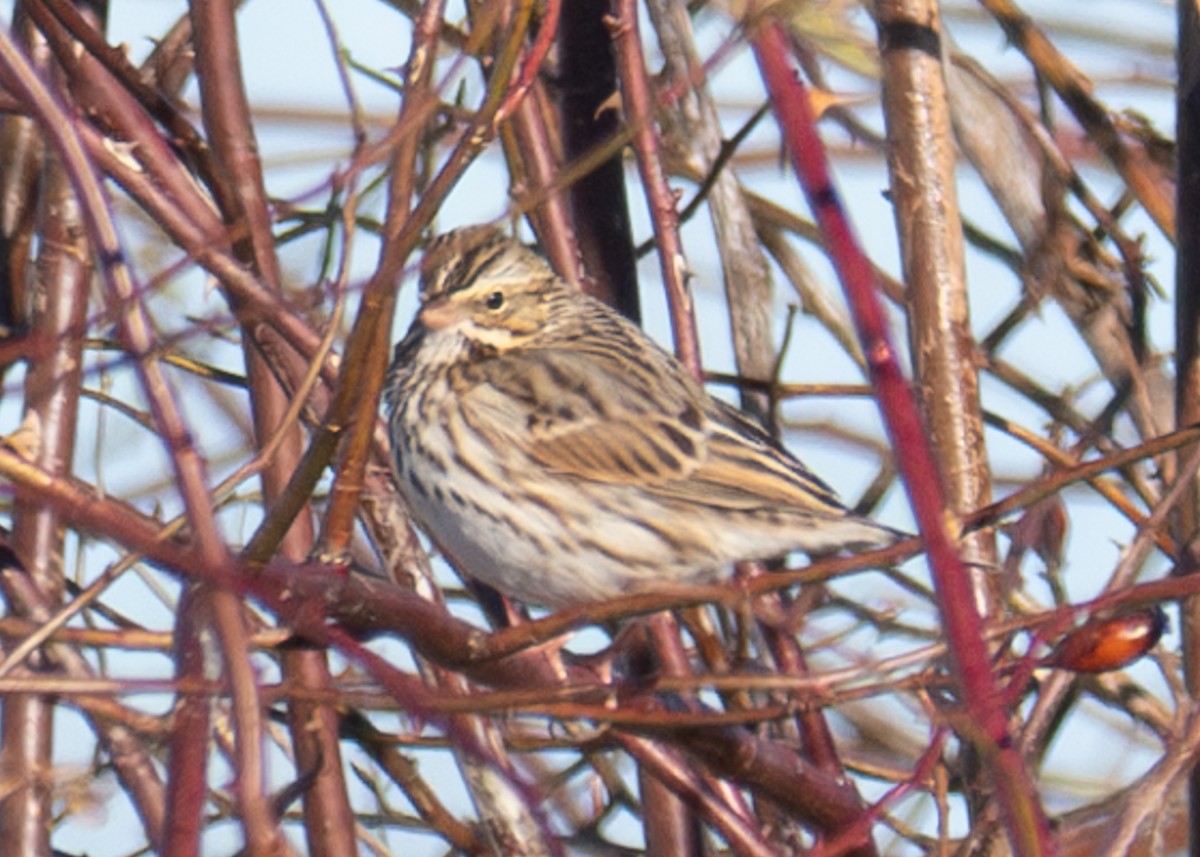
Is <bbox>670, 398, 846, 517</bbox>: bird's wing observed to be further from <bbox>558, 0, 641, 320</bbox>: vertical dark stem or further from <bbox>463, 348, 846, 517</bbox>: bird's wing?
<bbox>558, 0, 641, 320</bbox>: vertical dark stem

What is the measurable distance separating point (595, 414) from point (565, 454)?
0.12 meters

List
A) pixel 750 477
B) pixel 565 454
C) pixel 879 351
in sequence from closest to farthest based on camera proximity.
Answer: pixel 879 351 < pixel 750 477 < pixel 565 454

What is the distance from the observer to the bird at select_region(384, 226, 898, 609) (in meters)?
4.24

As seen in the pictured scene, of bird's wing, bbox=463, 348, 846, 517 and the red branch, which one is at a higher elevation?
bird's wing, bbox=463, 348, 846, 517

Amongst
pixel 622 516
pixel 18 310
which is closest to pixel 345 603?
pixel 622 516

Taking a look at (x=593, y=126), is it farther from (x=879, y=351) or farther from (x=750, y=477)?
(x=879, y=351)

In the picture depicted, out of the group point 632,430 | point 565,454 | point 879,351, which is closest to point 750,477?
point 632,430

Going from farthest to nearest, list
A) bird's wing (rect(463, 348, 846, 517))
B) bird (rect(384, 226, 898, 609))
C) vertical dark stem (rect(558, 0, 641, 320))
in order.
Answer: vertical dark stem (rect(558, 0, 641, 320))
bird's wing (rect(463, 348, 846, 517))
bird (rect(384, 226, 898, 609))

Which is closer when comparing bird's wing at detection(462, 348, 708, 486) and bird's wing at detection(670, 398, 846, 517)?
bird's wing at detection(670, 398, 846, 517)

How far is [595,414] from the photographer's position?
454cm

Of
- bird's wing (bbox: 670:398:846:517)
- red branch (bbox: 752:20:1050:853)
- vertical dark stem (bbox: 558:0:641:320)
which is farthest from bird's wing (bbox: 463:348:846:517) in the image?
red branch (bbox: 752:20:1050:853)

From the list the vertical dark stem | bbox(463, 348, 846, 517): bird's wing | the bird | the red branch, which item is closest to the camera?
the red branch

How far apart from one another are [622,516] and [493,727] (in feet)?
2.85

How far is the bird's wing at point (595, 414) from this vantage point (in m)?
4.48
